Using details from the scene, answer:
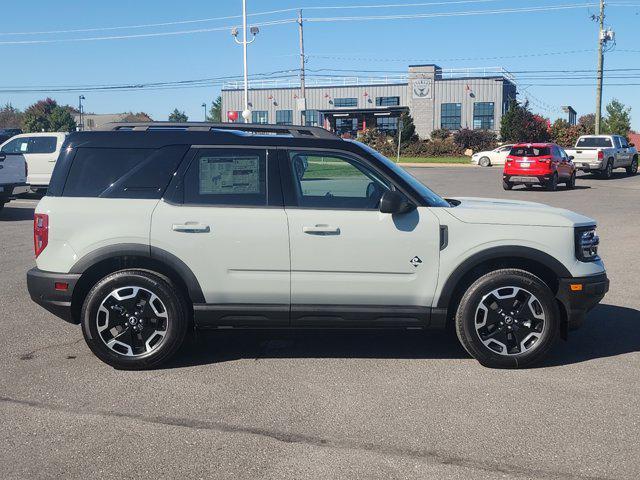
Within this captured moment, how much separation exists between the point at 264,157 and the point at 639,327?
4005mm

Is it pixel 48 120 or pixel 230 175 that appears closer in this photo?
pixel 230 175

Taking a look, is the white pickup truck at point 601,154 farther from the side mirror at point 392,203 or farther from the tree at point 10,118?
the tree at point 10,118

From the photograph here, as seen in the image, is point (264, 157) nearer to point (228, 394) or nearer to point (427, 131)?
point (228, 394)

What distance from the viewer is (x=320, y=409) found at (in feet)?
15.2

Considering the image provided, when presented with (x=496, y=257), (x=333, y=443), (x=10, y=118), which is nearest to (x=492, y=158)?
(x=496, y=257)

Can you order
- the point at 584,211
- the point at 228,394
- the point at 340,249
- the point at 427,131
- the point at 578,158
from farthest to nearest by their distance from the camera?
the point at 427,131 → the point at 578,158 → the point at 584,211 → the point at 340,249 → the point at 228,394

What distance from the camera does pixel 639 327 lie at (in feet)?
21.9

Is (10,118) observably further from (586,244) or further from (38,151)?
(586,244)

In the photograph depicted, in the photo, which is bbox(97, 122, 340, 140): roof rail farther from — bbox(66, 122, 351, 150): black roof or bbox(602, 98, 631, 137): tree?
bbox(602, 98, 631, 137): tree

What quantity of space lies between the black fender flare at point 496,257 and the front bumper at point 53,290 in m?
2.88

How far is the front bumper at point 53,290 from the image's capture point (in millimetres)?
5414

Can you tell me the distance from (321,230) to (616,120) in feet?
241

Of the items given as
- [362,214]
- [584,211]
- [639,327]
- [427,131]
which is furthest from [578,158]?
[427,131]

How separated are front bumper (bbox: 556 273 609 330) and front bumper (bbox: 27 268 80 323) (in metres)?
3.79
